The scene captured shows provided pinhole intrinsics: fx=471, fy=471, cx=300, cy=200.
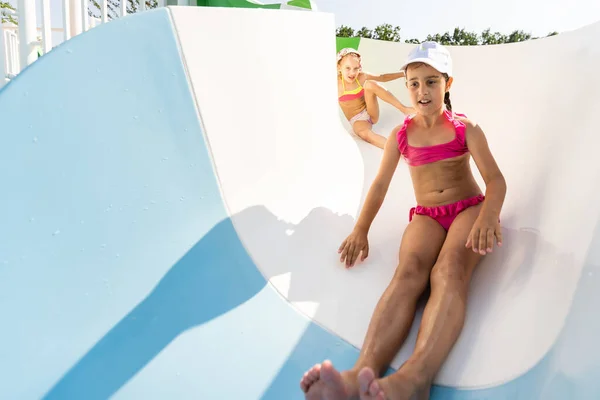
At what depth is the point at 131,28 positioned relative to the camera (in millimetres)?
1562

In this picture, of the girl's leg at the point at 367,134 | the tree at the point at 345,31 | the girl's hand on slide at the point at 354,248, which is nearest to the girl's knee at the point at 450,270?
the girl's hand on slide at the point at 354,248

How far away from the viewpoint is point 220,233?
1499mm

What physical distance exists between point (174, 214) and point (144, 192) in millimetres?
111

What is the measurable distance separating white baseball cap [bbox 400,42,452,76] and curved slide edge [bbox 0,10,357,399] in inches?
30.7

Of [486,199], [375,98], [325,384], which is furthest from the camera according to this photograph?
[375,98]

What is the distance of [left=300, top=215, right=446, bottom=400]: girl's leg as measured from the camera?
90cm

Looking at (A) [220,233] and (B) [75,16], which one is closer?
(A) [220,233]

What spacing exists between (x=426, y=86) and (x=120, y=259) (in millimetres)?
1026

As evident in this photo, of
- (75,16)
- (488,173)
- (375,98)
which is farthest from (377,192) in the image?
(375,98)

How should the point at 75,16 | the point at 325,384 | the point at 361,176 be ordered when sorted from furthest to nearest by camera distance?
A: the point at 361,176 < the point at 75,16 < the point at 325,384

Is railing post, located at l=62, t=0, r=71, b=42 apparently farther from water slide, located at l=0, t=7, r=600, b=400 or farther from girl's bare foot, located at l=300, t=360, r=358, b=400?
girl's bare foot, located at l=300, t=360, r=358, b=400

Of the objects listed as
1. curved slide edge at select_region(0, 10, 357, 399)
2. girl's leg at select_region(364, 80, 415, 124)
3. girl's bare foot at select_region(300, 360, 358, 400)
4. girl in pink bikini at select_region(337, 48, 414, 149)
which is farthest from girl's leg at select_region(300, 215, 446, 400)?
girl's leg at select_region(364, 80, 415, 124)

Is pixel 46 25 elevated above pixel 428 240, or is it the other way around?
pixel 46 25

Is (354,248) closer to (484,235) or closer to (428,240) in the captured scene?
(428,240)
